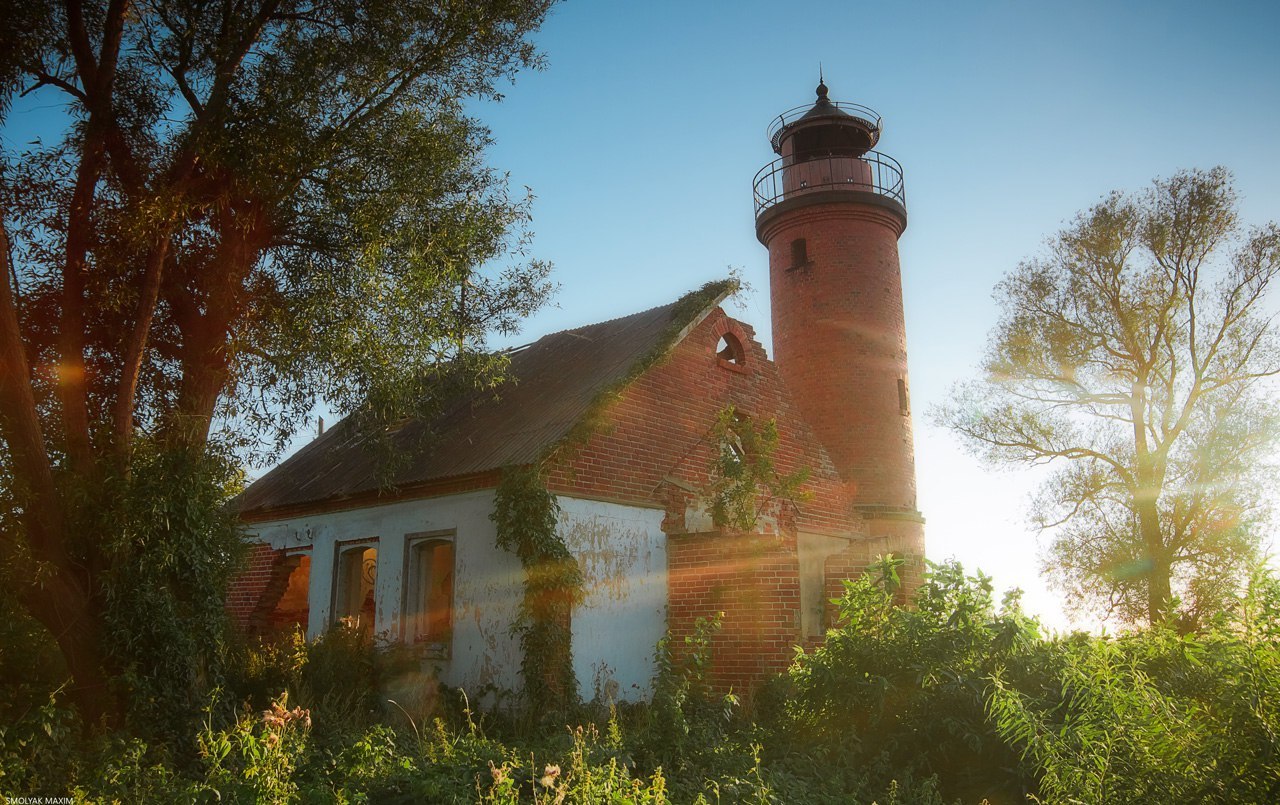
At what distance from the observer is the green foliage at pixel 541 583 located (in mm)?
10086

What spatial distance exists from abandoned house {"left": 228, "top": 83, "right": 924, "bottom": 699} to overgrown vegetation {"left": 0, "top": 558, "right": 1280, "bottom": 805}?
6.33ft

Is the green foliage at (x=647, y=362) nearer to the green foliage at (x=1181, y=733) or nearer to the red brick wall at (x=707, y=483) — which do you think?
the red brick wall at (x=707, y=483)

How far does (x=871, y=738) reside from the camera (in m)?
7.17

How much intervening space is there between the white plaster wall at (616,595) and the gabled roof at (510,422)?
1.29 metres

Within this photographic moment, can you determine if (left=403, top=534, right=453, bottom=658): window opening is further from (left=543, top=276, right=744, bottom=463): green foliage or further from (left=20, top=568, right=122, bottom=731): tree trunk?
(left=20, top=568, right=122, bottom=731): tree trunk

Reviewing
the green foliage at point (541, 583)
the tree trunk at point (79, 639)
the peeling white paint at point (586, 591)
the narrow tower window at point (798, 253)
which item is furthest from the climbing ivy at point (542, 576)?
the narrow tower window at point (798, 253)

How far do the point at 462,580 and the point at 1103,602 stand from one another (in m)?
13.8

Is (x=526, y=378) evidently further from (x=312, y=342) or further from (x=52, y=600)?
(x=52, y=600)

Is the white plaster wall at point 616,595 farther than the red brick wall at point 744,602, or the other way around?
the white plaster wall at point 616,595

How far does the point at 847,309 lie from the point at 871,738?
11757mm

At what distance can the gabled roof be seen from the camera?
1187 cm

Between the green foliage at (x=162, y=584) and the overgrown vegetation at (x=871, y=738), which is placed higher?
the green foliage at (x=162, y=584)

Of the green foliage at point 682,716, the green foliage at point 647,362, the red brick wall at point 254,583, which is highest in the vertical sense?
the green foliage at point 647,362

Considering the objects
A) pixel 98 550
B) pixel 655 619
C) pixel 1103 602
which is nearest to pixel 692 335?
pixel 655 619
